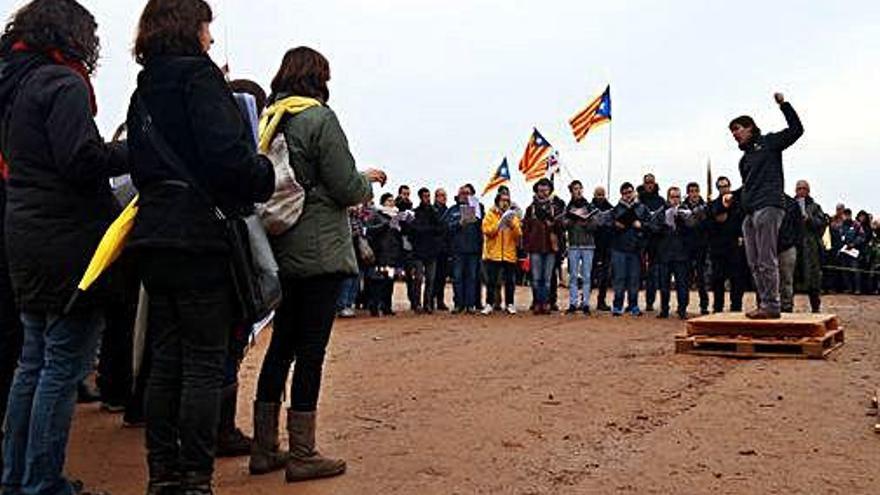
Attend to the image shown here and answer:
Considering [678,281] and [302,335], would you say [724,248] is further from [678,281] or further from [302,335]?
[302,335]

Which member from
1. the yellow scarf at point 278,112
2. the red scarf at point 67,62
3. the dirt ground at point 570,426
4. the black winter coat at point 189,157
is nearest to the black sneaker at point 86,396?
the dirt ground at point 570,426

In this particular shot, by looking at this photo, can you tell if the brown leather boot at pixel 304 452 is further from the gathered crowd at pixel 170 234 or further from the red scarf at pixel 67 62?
the red scarf at pixel 67 62

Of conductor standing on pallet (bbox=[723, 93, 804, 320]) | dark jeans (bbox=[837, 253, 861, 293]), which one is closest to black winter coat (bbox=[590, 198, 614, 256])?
conductor standing on pallet (bbox=[723, 93, 804, 320])

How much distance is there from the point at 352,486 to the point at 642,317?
9970 mm

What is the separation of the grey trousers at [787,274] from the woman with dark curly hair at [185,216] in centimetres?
878

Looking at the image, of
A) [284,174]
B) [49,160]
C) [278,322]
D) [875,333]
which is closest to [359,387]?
[278,322]

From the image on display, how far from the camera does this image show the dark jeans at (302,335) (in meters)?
4.10

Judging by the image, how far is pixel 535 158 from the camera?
19359mm

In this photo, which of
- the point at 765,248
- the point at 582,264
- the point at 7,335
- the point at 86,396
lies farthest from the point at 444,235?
the point at 7,335

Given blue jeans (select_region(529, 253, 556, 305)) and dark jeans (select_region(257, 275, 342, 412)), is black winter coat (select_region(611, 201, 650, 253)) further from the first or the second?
dark jeans (select_region(257, 275, 342, 412))

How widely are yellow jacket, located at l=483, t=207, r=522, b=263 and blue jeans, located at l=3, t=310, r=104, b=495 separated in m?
11.2

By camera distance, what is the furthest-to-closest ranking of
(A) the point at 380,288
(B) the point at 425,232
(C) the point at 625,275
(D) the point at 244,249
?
(B) the point at 425,232 → (A) the point at 380,288 → (C) the point at 625,275 → (D) the point at 244,249

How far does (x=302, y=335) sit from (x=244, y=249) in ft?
2.48

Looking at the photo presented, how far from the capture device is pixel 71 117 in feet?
11.2
